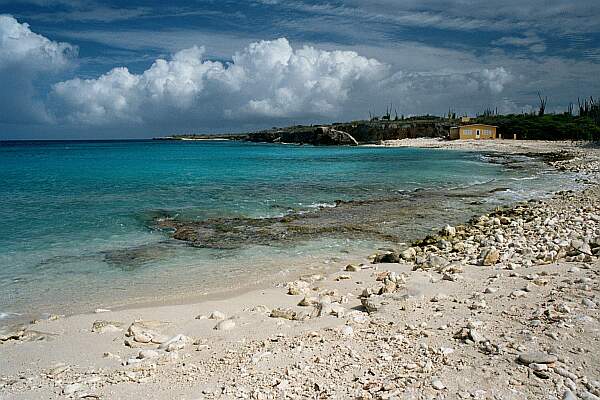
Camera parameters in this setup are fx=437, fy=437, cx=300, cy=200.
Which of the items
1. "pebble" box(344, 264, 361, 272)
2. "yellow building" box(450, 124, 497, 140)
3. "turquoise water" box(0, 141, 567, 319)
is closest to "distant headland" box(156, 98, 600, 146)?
"yellow building" box(450, 124, 497, 140)

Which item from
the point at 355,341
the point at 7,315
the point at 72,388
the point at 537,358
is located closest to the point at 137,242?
the point at 7,315

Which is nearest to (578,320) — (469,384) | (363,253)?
(469,384)

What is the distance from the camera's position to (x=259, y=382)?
504cm

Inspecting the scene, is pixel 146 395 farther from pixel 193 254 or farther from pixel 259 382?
pixel 193 254

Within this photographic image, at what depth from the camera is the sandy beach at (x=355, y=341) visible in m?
4.81

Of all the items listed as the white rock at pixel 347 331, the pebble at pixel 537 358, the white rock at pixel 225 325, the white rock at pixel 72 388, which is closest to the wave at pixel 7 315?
the white rock at pixel 72 388

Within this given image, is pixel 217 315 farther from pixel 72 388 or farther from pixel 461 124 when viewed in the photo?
pixel 461 124

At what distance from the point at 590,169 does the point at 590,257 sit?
31231 mm

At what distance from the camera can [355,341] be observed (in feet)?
19.3

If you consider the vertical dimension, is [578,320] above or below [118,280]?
above

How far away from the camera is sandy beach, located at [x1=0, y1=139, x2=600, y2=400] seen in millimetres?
4809

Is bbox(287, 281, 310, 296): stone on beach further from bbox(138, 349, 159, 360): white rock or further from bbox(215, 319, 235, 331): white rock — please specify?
bbox(138, 349, 159, 360): white rock

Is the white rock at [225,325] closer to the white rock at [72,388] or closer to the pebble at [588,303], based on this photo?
the white rock at [72,388]

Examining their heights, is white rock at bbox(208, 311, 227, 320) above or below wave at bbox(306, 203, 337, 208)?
below
